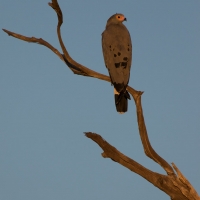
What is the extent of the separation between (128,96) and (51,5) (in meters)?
2.19

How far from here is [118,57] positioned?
8633 millimetres

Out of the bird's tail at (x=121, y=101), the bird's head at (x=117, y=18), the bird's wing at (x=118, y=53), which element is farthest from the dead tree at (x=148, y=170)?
the bird's head at (x=117, y=18)

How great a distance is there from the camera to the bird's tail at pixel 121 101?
Result: 816cm

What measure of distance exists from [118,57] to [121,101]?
990 mm

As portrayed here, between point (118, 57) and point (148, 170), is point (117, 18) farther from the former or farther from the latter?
point (148, 170)

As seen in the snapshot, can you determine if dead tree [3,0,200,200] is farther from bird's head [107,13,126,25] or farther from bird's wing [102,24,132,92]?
bird's head [107,13,126,25]

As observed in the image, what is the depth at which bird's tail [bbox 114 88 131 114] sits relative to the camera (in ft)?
26.8

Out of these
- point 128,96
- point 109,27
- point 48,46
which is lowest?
point 128,96

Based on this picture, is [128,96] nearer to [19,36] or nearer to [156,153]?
[156,153]

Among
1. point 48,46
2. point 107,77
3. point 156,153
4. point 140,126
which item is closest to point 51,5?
point 48,46

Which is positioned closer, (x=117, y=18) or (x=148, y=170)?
(x=148, y=170)

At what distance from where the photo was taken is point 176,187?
7199mm

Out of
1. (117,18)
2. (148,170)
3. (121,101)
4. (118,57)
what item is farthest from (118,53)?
(148,170)

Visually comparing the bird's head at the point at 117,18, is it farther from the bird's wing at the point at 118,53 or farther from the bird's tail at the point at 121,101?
the bird's tail at the point at 121,101
